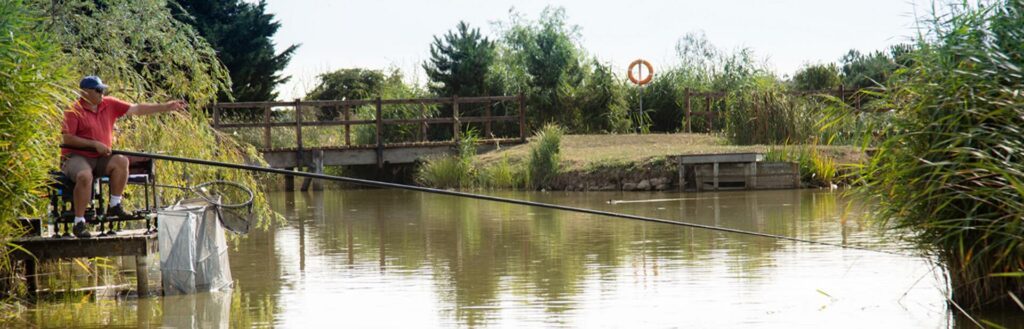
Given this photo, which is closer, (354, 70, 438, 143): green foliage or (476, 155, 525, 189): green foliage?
(476, 155, 525, 189): green foliage

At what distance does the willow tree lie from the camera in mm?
11836

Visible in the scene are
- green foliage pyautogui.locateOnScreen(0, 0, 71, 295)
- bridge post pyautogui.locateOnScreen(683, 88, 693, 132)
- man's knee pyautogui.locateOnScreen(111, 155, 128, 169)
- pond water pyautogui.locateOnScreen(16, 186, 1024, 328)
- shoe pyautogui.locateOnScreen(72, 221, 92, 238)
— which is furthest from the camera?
bridge post pyautogui.locateOnScreen(683, 88, 693, 132)

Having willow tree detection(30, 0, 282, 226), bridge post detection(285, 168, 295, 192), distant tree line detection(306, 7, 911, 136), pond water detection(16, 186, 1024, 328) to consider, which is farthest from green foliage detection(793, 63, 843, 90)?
willow tree detection(30, 0, 282, 226)

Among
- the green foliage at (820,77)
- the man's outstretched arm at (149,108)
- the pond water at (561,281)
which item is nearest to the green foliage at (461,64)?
the green foliage at (820,77)

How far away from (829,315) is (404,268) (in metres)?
4.19

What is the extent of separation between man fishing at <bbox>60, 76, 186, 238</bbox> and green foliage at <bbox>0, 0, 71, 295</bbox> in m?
0.57

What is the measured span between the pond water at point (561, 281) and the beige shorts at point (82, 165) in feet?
2.88

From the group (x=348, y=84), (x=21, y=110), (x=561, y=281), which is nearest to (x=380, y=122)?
(x=348, y=84)

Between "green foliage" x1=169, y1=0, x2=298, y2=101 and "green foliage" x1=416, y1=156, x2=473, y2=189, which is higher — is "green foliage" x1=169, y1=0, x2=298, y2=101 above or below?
above

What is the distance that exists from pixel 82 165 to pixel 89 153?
0.11 metres

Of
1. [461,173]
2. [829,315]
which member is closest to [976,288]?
[829,315]

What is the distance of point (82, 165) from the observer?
877 cm

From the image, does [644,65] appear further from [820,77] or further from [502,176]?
[502,176]

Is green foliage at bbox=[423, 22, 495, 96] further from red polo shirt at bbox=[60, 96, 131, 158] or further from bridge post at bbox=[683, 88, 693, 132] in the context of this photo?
red polo shirt at bbox=[60, 96, 131, 158]
